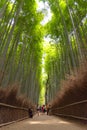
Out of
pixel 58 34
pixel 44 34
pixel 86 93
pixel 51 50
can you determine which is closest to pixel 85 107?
pixel 86 93

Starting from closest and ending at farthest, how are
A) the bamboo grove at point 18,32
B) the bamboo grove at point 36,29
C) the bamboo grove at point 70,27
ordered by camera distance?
1. the bamboo grove at point 70,27
2. the bamboo grove at point 36,29
3. the bamboo grove at point 18,32

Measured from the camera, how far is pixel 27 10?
14875 millimetres

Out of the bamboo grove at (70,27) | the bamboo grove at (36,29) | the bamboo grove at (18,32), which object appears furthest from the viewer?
the bamboo grove at (18,32)

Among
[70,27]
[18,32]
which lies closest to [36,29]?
[70,27]

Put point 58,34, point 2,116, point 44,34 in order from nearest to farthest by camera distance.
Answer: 1. point 2,116
2. point 58,34
3. point 44,34

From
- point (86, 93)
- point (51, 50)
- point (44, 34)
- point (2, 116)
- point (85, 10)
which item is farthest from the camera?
point (51, 50)

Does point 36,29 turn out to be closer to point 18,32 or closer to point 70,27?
point 70,27

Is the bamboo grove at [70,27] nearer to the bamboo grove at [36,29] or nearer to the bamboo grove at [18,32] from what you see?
the bamboo grove at [36,29]

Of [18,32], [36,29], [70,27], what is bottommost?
[18,32]

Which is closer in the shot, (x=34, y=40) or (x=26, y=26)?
(x=26, y=26)

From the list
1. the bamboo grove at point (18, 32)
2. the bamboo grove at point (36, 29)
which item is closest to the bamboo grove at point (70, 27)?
the bamboo grove at point (36, 29)

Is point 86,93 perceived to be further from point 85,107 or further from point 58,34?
point 58,34

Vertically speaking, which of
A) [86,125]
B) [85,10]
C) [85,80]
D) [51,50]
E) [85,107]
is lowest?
[86,125]

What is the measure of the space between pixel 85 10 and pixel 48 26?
450cm
